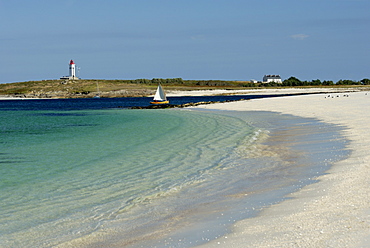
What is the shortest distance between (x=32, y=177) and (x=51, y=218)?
530 centimetres

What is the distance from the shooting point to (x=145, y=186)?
12.6 meters

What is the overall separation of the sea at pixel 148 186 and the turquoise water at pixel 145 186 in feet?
0.08

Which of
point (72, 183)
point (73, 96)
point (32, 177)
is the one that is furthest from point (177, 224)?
point (73, 96)

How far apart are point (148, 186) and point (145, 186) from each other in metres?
0.08

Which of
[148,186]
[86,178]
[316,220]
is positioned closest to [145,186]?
[148,186]

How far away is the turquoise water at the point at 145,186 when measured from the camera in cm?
844

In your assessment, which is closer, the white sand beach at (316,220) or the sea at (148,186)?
the white sand beach at (316,220)

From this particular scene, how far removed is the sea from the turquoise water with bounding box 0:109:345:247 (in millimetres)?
23

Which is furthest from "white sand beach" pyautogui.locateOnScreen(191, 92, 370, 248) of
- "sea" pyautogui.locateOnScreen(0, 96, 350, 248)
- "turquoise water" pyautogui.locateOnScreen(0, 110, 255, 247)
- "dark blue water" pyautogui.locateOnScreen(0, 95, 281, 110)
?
"dark blue water" pyautogui.locateOnScreen(0, 95, 281, 110)

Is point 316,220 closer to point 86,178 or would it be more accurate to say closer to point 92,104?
point 86,178

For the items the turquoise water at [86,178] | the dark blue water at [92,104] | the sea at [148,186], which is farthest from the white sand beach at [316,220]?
the dark blue water at [92,104]

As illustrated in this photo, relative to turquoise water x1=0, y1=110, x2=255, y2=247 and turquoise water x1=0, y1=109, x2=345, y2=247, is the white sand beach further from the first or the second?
turquoise water x1=0, y1=110, x2=255, y2=247

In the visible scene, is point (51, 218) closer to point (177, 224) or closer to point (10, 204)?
point (10, 204)

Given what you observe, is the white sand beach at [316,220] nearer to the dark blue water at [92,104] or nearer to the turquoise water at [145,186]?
the turquoise water at [145,186]
